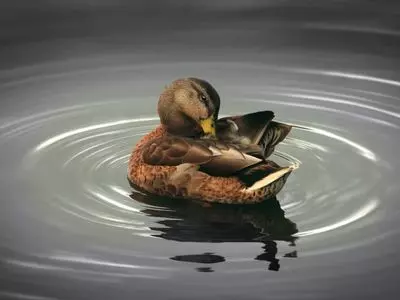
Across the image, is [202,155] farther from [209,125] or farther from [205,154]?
[209,125]

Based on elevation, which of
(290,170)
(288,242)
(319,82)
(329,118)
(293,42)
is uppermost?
(293,42)

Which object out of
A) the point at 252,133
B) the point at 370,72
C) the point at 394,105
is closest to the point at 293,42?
the point at 370,72

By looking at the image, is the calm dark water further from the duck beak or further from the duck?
the duck beak

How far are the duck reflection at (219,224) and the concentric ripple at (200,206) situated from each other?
1 centimetres

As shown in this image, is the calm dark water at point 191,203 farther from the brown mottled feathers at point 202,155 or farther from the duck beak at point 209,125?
the duck beak at point 209,125

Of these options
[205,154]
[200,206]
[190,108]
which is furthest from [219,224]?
[190,108]

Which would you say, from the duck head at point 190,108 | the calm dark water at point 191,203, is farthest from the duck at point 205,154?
the calm dark water at point 191,203

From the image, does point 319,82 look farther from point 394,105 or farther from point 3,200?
point 3,200

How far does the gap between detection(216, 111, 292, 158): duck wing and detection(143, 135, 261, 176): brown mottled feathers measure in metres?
0.10

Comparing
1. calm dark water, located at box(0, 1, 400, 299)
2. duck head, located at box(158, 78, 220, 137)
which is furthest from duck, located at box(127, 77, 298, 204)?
calm dark water, located at box(0, 1, 400, 299)

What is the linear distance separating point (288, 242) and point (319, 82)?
8.85 feet

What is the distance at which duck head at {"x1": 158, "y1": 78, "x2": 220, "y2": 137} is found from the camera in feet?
24.8

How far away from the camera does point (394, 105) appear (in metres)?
8.90

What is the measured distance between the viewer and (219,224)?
7.14 m
